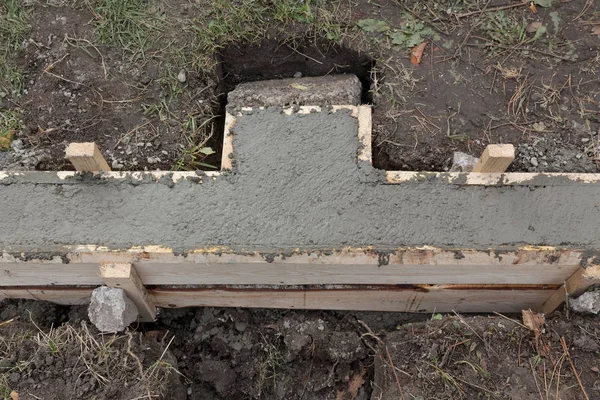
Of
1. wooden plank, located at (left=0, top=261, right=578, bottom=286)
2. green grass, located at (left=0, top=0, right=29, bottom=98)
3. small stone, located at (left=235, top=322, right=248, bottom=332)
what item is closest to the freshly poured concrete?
wooden plank, located at (left=0, top=261, right=578, bottom=286)

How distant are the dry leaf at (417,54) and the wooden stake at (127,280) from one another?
2.15 meters

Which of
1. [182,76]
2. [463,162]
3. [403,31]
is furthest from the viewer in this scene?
[403,31]

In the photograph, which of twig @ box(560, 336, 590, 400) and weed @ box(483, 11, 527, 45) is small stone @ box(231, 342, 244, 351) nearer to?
twig @ box(560, 336, 590, 400)

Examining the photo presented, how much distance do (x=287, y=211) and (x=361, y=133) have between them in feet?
2.04

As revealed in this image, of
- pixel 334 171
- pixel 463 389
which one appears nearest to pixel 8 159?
pixel 334 171

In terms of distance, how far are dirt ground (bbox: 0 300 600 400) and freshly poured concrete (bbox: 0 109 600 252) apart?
0.48m

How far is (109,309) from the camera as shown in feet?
8.93

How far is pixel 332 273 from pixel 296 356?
2.14 feet

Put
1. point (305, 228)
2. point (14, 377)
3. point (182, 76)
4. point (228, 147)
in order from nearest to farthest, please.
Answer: point (14, 377) → point (305, 228) → point (228, 147) → point (182, 76)

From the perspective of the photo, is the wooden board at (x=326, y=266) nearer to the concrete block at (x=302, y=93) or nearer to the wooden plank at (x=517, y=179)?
the wooden plank at (x=517, y=179)

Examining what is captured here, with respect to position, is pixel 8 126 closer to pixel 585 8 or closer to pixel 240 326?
pixel 240 326

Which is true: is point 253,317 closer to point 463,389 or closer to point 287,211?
point 287,211

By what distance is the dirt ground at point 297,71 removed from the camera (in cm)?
323

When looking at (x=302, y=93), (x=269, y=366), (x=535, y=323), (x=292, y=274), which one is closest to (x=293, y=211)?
(x=292, y=274)
